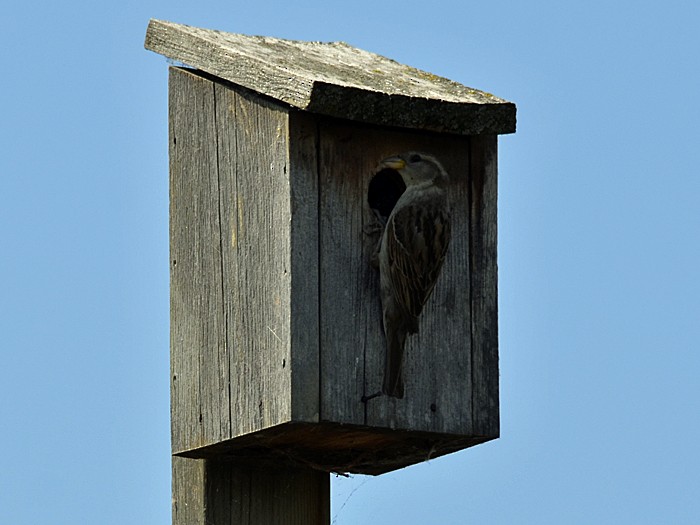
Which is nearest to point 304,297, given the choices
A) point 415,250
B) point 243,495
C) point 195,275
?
point 415,250

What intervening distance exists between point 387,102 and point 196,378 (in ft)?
4.02

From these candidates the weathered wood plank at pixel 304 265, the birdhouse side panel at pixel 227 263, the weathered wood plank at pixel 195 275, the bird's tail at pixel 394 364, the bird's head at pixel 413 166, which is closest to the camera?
the weathered wood plank at pixel 304 265

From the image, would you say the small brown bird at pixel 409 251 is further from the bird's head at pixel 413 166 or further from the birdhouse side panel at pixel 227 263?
the birdhouse side panel at pixel 227 263

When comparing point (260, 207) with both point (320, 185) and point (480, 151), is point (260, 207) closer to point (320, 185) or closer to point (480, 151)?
point (320, 185)

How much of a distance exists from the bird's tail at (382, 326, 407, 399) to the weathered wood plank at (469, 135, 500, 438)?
0.40 meters

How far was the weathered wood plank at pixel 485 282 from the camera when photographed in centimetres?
733

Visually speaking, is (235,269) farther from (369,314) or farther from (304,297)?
(369,314)

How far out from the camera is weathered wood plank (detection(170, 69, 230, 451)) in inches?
282

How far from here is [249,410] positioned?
6906 mm

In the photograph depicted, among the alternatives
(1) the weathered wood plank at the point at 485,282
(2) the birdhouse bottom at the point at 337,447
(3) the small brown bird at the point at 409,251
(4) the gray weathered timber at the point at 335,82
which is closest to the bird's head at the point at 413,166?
(3) the small brown bird at the point at 409,251

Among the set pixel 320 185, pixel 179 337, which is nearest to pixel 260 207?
pixel 320 185

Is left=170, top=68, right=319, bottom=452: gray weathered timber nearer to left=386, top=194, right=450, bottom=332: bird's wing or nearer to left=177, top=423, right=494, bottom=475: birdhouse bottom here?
left=177, top=423, right=494, bottom=475: birdhouse bottom

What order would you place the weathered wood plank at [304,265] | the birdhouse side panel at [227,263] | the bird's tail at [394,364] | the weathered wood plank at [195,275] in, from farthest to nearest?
the weathered wood plank at [195,275], the bird's tail at [394,364], the birdhouse side panel at [227,263], the weathered wood plank at [304,265]

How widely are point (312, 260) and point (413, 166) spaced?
613 millimetres
